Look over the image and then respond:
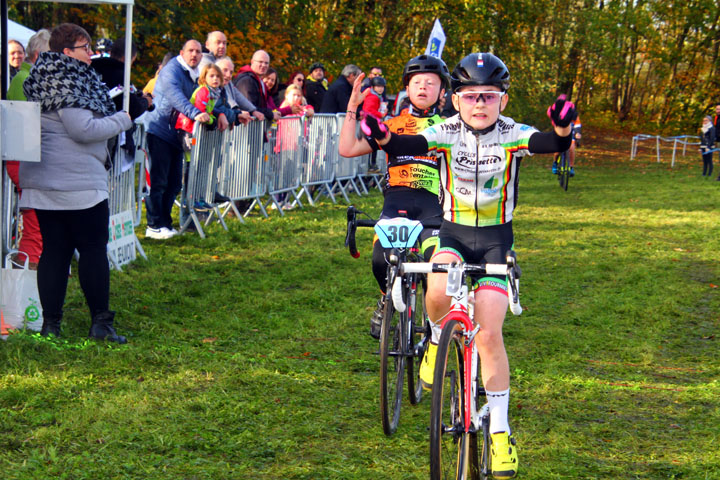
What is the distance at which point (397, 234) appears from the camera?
16.8 feet

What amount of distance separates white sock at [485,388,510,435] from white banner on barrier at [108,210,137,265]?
19.2 feet

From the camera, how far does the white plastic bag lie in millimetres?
6641

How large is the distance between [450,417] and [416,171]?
227cm

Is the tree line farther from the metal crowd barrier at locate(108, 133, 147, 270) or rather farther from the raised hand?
the raised hand

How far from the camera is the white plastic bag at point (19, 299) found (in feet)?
21.8

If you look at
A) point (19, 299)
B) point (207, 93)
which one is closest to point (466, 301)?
point (19, 299)

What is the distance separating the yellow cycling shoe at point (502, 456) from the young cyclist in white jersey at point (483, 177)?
4 cm

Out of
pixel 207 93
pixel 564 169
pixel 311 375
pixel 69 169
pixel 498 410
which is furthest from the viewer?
pixel 564 169

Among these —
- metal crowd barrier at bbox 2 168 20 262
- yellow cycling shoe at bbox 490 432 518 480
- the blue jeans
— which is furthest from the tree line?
yellow cycling shoe at bbox 490 432 518 480

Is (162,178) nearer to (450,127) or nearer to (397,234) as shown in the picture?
(397,234)

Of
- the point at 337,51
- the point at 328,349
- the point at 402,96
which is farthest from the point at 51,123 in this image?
the point at 337,51

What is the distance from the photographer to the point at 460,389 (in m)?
3.90

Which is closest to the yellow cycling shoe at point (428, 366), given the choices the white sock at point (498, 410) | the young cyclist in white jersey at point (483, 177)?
the young cyclist in white jersey at point (483, 177)

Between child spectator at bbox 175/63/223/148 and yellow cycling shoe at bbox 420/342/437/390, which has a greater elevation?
child spectator at bbox 175/63/223/148
